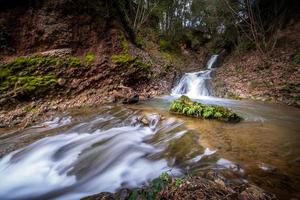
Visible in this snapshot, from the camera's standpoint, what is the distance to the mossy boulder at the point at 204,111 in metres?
6.71

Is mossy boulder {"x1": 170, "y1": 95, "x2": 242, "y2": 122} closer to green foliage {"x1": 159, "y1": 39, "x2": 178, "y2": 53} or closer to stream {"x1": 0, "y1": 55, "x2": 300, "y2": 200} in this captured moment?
stream {"x1": 0, "y1": 55, "x2": 300, "y2": 200}

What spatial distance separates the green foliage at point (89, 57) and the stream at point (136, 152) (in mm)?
3104

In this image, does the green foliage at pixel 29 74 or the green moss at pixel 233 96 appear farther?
the green moss at pixel 233 96

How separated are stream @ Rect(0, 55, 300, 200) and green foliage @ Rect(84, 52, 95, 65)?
3.10 meters

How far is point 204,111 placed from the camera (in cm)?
688

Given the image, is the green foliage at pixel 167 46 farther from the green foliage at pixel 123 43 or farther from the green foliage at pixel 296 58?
the green foliage at pixel 296 58

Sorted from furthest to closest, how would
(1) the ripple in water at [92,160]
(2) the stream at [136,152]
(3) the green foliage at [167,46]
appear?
(3) the green foliage at [167,46], (1) the ripple in water at [92,160], (2) the stream at [136,152]

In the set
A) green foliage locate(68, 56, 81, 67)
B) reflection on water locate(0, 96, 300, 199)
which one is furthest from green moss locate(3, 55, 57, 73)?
reflection on water locate(0, 96, 300, 199)

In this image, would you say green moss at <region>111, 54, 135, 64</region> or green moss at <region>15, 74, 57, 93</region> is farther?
green moss at <region>111, 54, 135, 64</region>

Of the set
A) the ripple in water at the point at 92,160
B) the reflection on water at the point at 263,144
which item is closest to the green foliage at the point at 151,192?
the ripple in water at the point at 92,160

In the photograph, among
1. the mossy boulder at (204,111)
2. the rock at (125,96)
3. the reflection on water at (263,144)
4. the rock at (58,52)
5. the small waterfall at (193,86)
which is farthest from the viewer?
the small waterfall at (193,86)

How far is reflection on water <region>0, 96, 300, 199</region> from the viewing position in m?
3.89

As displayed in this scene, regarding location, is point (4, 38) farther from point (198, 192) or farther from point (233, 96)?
point (233, 96)

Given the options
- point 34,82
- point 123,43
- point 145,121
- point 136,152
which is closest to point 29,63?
point 34,82
